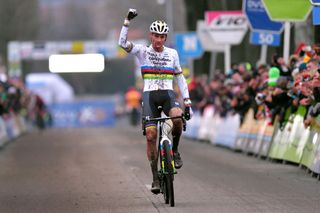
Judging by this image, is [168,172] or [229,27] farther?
[229,27]

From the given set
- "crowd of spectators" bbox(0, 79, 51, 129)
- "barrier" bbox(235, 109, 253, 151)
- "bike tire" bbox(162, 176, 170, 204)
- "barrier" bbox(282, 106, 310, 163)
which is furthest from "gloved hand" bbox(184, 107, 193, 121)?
"crowd of spectators" bbox(0, 79, 51, 129)

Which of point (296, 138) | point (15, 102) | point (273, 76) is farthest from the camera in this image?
point (15, 102)

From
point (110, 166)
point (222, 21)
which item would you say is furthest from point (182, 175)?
point (222, 21)

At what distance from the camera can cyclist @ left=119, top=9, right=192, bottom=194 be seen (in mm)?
13250

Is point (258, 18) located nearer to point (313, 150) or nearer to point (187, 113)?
point (313, 150)

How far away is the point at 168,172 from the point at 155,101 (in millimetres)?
1034

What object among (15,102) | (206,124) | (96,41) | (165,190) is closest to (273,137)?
(165,190)

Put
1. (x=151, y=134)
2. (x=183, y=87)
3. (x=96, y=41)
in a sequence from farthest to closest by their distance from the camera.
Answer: (x=96, y=41), (x=183, y=87), (x=151, y=134)

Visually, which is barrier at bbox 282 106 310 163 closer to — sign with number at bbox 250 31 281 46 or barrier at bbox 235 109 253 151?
barrier at bbox 235 109 253 151

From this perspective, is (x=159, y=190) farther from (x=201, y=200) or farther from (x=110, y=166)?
(x=110, y=166)

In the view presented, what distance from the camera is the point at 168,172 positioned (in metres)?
12.8

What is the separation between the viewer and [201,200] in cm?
1341

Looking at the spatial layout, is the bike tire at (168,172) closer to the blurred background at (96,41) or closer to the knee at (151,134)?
the knee at (151,134)

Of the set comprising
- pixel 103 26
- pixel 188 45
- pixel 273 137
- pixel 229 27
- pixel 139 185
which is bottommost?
pixel 103 26
